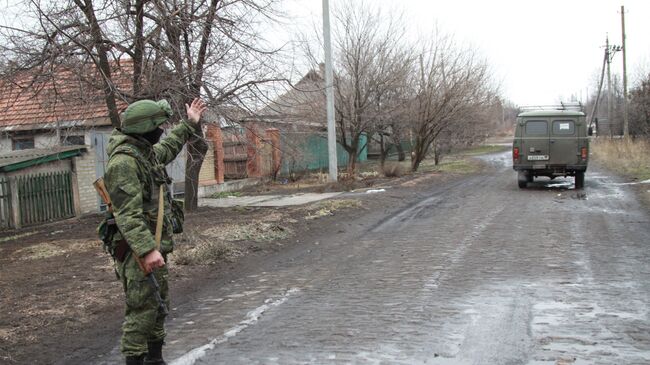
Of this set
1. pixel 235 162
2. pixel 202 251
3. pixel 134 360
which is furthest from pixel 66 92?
pixel 235 162

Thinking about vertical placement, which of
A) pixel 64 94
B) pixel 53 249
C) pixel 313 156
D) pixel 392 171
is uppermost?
pixel 64 94

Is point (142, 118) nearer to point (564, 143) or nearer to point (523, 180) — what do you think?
point (564, 143)

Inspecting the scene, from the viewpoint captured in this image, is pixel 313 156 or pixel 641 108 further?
pixel 641 108

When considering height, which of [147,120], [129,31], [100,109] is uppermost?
[129,31]

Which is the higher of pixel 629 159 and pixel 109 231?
pixel 109 231

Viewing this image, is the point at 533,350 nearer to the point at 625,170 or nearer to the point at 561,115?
the point at 561,115

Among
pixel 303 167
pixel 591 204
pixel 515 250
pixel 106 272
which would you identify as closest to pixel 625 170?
pixel 591 204

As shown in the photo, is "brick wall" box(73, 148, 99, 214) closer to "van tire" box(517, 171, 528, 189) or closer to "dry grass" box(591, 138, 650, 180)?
"van tire" box(517, 171, 528, 189)

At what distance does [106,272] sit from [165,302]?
3.79 meters

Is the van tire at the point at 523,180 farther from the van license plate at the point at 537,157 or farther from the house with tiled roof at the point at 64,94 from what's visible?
the house with tiled roof at the point at 64,94

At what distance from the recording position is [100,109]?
35.8 feet

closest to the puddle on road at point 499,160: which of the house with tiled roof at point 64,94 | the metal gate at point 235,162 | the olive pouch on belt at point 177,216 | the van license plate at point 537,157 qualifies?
the van license plate at point 537,157

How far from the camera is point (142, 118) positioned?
13.0ft

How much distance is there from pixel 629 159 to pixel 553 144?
13.7 metres
